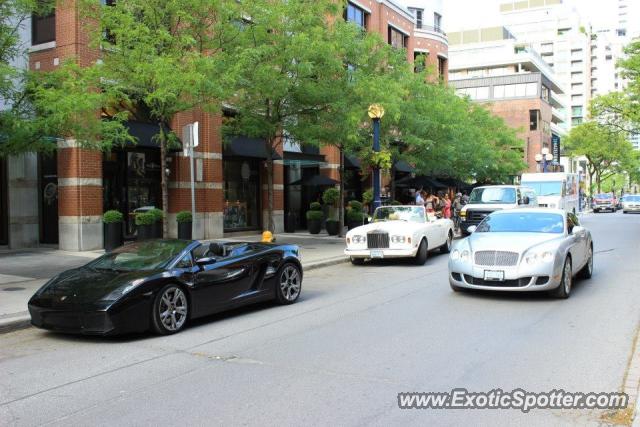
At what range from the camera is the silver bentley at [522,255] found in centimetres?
873

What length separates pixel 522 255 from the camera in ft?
28.8

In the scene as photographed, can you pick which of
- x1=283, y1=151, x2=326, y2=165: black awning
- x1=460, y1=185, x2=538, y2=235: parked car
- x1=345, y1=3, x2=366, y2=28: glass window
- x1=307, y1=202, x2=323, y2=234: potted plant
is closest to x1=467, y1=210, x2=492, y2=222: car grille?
x1=460, y1=185, x2=538, y2=235: parked car

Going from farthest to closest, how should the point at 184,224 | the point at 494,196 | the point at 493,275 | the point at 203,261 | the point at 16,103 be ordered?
the point at 494,196 → the point at 184,224 → the point at 16,103 → the point at 493,275 → the point at 203,261

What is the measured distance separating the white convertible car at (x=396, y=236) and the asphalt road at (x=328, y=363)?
4338mm

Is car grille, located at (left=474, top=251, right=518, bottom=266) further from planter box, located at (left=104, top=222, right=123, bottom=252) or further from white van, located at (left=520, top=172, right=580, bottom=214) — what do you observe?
white van, located at (left=520, top=172, right=580, bottom=214)

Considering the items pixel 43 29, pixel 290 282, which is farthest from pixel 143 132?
pixel 290 282

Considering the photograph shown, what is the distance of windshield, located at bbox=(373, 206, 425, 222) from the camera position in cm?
1490

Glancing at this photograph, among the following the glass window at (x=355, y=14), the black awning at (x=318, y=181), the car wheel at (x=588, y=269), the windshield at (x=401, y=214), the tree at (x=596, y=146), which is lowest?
the car wheel at (x=588, y=269)

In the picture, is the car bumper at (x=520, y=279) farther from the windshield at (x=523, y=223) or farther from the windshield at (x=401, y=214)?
the windshield at (x=401, y=214)

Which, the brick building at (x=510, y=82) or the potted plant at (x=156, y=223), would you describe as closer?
the potted plant at (x=156, y=223)

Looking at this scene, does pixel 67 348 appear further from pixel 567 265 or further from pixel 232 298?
pixel 567 265

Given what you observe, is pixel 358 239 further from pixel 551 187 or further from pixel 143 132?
pixel 551 187

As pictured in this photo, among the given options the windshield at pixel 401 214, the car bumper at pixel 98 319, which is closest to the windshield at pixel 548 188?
the windshield at pixel 401 214

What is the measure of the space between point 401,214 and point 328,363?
946 cm
